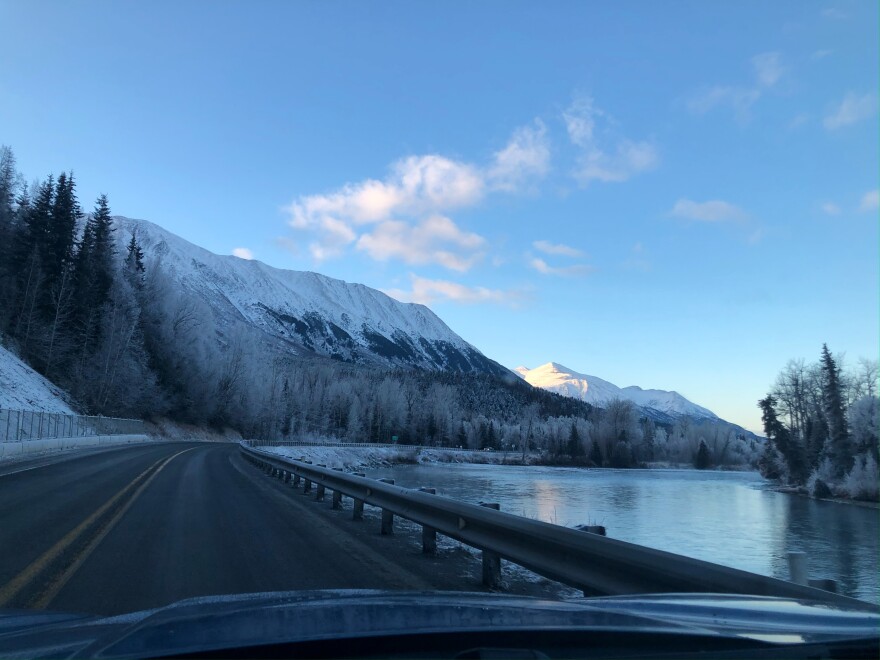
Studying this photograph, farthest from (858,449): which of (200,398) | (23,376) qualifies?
(200,398)

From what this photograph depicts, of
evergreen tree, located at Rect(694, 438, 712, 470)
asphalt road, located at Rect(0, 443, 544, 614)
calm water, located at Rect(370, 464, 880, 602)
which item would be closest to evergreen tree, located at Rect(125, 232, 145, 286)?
calm water, located at Rect(370, 464, 880, 602)

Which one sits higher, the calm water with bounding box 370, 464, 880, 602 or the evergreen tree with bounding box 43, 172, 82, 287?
the evergreen tree with bounding box 43, 172, 82, 287

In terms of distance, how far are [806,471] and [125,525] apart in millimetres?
64491

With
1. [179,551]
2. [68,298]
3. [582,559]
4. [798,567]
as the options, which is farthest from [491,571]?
[68,298]

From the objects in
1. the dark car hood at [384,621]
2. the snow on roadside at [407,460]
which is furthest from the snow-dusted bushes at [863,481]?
the dark car hood at [384,621]

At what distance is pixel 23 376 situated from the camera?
4741 centimetres

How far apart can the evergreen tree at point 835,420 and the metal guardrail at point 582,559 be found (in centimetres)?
5524

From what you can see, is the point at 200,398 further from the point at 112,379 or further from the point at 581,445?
the point at 581,445

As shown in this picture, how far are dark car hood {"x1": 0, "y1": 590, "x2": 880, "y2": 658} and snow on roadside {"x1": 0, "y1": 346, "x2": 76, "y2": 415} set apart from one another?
138ft

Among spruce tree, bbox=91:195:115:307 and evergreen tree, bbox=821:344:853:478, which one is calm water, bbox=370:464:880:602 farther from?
spruce tree, bbox=91:195:115:307

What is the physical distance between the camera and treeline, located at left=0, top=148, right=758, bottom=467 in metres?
60.1

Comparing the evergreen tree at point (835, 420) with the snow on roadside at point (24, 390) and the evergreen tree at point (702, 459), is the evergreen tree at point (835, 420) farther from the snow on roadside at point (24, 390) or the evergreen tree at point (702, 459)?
the evergreen tree at point (702, 459)

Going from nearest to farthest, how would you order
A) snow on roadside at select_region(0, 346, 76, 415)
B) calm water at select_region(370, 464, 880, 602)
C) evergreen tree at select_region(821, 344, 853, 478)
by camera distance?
1. calm water at select_region(370, 464, 880, 602)
2. snow on roadside at select_region(0, 346, 76, 415)
3. evergreen tree at select_region(821, 344, 853, 478)

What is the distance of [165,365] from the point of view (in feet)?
260
